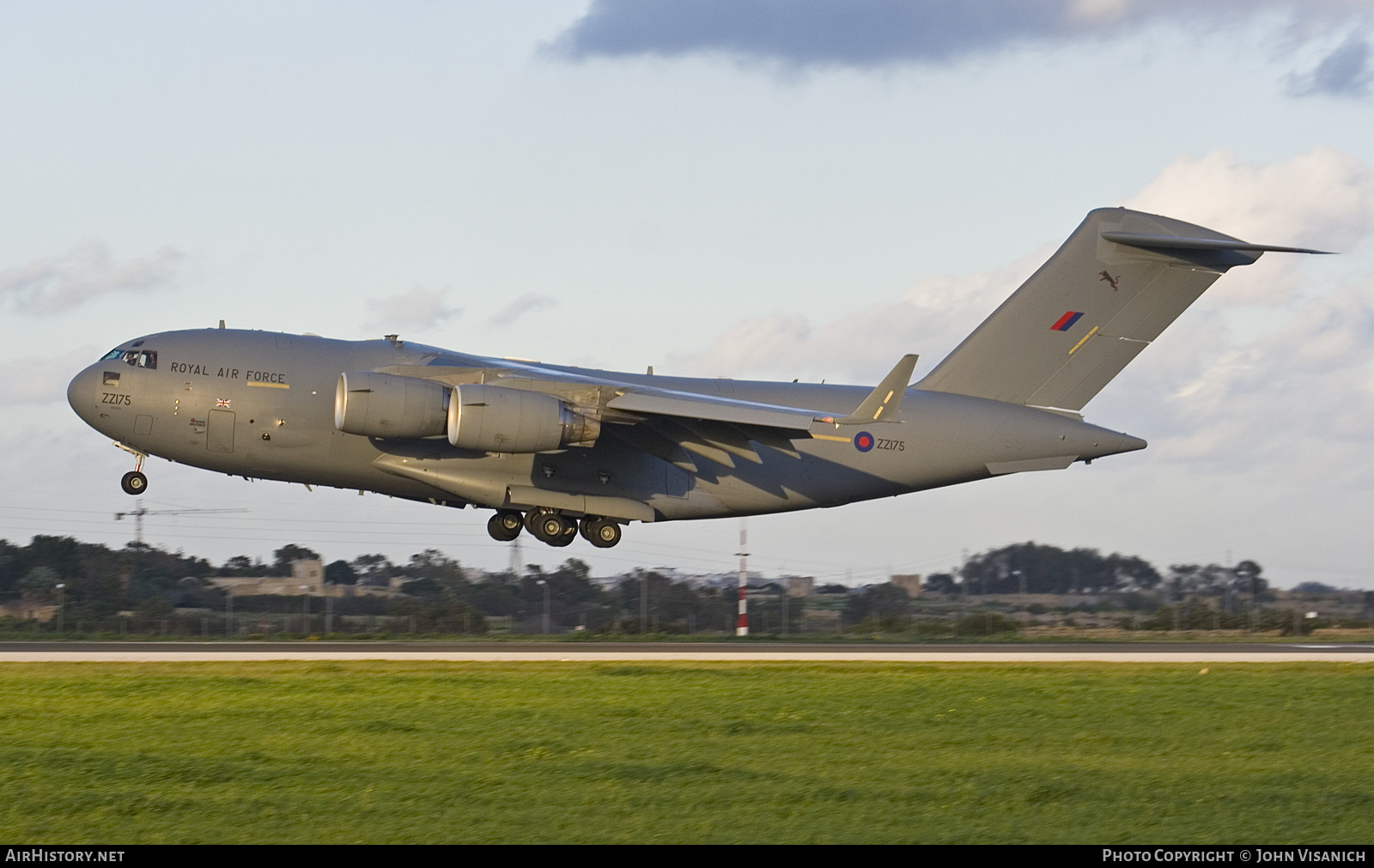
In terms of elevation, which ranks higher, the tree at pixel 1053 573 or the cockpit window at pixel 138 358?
the cockpit window at pixel 138 358

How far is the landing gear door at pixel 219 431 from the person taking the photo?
56.4 feet

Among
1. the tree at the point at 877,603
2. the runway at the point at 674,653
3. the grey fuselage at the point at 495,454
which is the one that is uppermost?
the grey fuselage at the point at 495,454

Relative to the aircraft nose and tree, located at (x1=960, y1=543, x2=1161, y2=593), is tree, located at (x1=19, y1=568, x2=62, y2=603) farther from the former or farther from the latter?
tree, located at (x1=960, y1=543, x2=1161, y2=593)

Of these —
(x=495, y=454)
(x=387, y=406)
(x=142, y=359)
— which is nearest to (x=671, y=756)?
(x=387, y=406)

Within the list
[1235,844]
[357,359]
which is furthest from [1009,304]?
[1235,844]

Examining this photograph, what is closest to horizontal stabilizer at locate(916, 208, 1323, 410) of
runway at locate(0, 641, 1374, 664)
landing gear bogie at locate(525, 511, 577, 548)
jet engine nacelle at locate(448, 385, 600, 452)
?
runway at locate(0, 641, 1374, 664)

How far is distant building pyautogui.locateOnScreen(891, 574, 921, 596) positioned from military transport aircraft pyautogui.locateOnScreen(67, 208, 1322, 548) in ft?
17.2

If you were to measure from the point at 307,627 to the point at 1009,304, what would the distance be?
10988 millimetres

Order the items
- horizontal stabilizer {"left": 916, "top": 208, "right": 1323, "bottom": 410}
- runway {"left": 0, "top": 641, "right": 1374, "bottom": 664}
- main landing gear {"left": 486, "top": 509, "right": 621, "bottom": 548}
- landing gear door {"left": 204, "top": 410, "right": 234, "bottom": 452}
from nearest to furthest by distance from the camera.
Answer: runway {"left": 0, "top": 641, "right": 1374, "bottom": 664} → landing gear door {"left": 204, "top": 410, "right": 234, "bottom": 452} → main landing gear {"left": 486, "top": 509, "right": 621, "bottom": 548} → horizontal stabilizer {"left": 916, "top": 208, "right": 1323, "bottom": 410}

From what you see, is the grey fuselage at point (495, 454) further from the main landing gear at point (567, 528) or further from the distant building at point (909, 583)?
the distant building at point (909, 583)

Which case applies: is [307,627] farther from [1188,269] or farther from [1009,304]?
[1188,269]

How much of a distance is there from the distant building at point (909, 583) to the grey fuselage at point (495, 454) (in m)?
5.18

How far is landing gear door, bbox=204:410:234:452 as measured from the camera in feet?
56.4

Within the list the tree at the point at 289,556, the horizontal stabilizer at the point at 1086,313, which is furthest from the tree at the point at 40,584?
the horizontal stabilizer at the point at 1086,313
